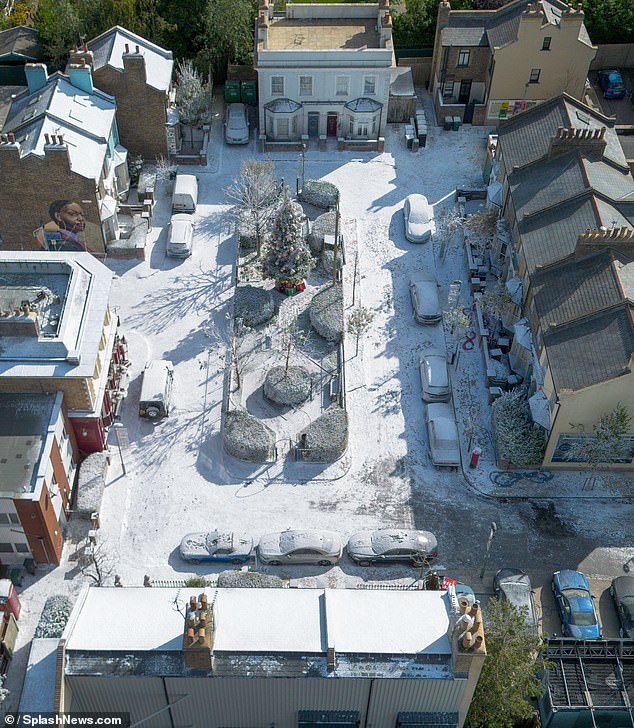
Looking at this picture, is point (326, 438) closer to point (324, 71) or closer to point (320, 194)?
point (320, 194)

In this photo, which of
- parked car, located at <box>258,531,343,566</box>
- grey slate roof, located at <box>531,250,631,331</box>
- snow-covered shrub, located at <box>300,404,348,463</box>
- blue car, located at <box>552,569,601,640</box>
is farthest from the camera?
snow-covered shrub, located at <box>300,404,348,463</box>

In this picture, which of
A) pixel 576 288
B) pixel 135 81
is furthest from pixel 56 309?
pixel 576 288

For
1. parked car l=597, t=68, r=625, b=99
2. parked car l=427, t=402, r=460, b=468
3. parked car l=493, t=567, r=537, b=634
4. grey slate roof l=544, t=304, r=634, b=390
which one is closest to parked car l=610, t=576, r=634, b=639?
parked car l=493, t=567, r=537, b=634

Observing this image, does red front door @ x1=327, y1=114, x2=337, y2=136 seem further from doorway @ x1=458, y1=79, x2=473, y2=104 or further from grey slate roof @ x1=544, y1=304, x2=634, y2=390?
grey slate roof @ x1=544, y1=304, x2=634, y2=390

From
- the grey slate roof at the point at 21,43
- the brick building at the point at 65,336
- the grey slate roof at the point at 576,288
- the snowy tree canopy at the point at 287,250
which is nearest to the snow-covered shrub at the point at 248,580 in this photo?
the brick building at the point at 65,336

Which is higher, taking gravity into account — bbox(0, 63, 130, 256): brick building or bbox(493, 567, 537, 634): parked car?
bbox(0, 63, 130, 256): brick building

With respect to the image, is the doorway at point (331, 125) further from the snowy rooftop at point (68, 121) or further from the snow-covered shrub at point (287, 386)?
the snow-covered shrub at point (287, 386)
